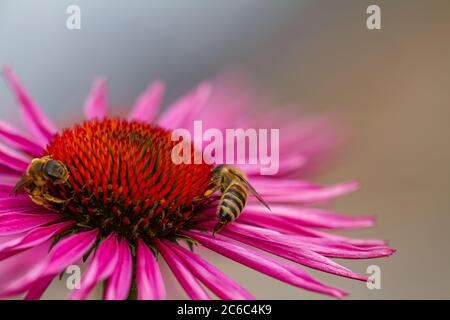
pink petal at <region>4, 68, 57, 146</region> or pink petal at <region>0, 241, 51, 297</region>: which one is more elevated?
pink petal at <region>4, 68, 57, 146</region>

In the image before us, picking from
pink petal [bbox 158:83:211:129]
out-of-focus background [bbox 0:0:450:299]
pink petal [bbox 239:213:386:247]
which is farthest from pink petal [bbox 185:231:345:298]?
out-of-focus background [bbox 0:0:450:299]

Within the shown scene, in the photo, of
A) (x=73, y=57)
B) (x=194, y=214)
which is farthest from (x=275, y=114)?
(x=194, y=214)

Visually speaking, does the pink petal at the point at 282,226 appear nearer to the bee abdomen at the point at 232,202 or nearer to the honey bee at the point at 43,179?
the bee abdomen at the point at 232,202

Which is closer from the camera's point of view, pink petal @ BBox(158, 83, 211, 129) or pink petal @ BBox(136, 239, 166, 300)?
pink petal @ BBox(136, 239, 166, 300)

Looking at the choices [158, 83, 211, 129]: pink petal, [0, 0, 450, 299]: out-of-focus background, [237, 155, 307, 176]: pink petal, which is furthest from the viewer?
[0, 0, 450, 299]: out-of-focus background

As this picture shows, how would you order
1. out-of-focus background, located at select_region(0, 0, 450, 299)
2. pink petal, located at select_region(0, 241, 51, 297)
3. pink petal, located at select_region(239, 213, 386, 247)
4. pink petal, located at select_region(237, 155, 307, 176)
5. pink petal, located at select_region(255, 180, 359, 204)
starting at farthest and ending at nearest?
out-of-focus background, located at select_region(0, 0, 450, 299) → pink petal, located at select_region(237, 155, 307, 176) → pink petal, located at select_region(255, 180, 359, 204) → pink petal, located at select_region(239, 213, 386, 247) → pink petal, located at select_region(0, 241, 51, 297)

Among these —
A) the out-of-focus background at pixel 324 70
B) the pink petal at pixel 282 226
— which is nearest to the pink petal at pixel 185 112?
the pink petal at pixel 282 226

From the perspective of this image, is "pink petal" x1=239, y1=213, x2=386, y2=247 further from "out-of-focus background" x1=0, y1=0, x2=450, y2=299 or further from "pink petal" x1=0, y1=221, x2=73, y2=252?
"out-of-focus background" x1=0, y1=0, x2=450, y2=299
